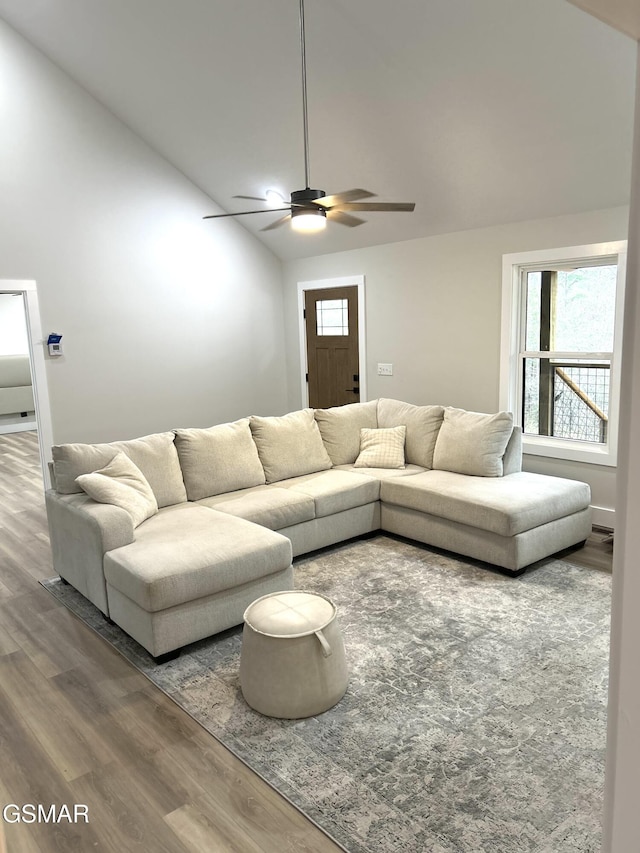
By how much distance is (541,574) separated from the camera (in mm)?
4047

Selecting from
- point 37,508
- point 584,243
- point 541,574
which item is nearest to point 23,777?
point 541,574

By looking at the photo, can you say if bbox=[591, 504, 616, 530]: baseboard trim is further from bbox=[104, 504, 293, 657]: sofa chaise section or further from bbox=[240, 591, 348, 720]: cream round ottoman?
Result: bbox=[240, 591, 348, 720]: cream round ottoman

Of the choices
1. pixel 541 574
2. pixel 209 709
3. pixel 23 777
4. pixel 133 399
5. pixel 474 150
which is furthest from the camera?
pixel 133 399

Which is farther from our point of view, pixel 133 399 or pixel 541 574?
pixel 133 399

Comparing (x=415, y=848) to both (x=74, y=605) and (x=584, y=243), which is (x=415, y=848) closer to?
(x=74, y=605)

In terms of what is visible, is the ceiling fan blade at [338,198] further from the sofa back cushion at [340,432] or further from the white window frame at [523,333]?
the sofa back cushion at [340,432]

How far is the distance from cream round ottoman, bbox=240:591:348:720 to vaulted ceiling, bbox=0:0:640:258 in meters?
3.14

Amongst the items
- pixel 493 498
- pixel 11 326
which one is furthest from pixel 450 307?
pixel 11 326

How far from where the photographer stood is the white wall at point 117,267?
17.9 ft

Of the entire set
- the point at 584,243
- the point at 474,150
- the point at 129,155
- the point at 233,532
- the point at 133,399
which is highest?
the point at 129,155


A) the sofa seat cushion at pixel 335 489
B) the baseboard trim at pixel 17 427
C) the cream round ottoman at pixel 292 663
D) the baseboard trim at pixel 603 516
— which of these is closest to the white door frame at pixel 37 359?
the sofa seat cushion at pixel 335 489

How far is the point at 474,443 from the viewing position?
15.4ft

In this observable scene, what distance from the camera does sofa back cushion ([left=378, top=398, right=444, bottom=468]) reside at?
16.7 feet

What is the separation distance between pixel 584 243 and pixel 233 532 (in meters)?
3.22
